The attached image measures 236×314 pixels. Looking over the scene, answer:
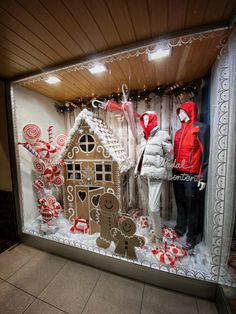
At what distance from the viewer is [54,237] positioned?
164 centimetres

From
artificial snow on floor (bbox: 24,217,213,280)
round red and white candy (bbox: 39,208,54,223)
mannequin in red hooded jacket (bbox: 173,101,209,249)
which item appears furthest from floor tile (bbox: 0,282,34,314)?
mannequin in red hooded jacket (bbox: 173,101,209,249)

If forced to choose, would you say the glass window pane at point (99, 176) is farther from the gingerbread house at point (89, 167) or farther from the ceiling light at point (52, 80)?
the ceiling light at point (52, 80)

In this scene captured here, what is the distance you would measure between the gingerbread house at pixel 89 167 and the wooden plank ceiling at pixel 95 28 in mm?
601

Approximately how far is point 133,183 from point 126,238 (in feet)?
2.53

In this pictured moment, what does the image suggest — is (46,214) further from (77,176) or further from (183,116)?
(183,116)

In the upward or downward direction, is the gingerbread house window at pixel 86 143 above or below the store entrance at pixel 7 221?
above

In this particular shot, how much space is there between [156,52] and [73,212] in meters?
1.89

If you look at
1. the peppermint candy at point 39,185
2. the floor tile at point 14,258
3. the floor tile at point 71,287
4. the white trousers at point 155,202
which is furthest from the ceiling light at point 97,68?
the floor tile at point 14,258

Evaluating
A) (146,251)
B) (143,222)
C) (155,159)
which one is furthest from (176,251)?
(155,159)

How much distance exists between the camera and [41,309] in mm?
1065

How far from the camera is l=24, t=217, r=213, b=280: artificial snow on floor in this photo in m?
1.18

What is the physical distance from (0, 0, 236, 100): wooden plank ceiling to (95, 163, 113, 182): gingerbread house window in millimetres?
993

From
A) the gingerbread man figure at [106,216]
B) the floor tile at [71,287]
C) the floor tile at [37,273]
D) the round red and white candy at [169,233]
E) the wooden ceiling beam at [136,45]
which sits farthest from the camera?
the round red and white candy at [169,233]

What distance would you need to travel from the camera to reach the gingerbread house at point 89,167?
1.55 m
